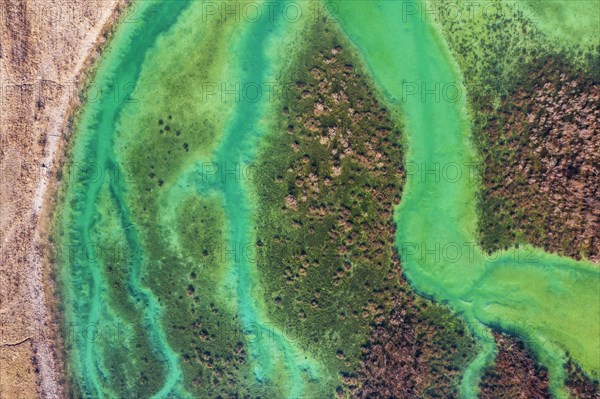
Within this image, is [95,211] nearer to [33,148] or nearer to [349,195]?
[33,148]

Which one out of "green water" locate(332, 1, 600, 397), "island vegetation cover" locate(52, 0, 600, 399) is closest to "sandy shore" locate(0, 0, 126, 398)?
"island vegetation cover" locate(52, 0, 600, 399)

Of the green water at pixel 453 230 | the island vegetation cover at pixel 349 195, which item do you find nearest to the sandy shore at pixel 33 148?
the island vegetation cover at pixel 349 195

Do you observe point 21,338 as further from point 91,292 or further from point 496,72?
point 496,72

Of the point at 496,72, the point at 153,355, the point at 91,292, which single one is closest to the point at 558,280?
the point at 496,72

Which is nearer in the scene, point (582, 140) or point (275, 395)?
point (582, 140)

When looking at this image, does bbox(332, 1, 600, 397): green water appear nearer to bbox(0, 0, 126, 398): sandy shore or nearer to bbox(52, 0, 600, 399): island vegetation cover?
bbox(52, 0, 600, 399): island vegetation cover

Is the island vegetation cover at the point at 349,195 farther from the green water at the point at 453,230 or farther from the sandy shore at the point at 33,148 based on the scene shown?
the sandy shore at the point at 33,148
